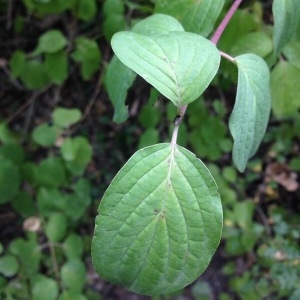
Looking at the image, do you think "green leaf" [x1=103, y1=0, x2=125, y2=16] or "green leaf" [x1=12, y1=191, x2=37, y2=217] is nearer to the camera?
"green leaf" [x1=103, y1=0, x2=125, y2=16]

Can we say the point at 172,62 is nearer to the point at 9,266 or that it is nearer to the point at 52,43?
the point at 52,43

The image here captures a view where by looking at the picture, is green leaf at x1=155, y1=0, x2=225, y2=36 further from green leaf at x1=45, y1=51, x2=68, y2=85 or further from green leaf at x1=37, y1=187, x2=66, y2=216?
green leaf at x1=37, y1=187, x2=66, y2=216

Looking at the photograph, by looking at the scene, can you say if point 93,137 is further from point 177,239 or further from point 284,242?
point 177,239

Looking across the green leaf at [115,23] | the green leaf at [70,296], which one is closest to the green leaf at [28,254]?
the green leaf at [70,296]

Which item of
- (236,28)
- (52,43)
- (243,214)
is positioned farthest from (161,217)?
(243,214)

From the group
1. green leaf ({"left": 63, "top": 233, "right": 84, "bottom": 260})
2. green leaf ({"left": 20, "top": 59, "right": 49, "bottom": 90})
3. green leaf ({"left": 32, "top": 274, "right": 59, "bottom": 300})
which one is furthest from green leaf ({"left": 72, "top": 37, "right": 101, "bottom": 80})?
green leaf ({"left": 32, "top": 274, "right": 59, "bottom": 300})
